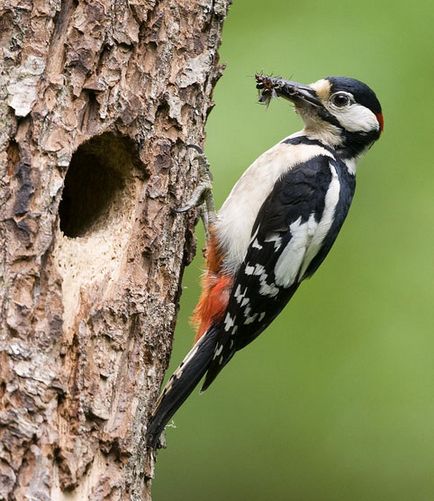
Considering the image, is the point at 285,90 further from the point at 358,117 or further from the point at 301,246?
the point at 301,246

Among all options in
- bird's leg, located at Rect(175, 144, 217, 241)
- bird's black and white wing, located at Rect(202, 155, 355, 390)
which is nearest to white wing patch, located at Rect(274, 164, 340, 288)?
bird's black and white wing, located at Rect(202, 155, 355, 390)

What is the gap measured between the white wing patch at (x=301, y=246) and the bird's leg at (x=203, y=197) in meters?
0.35

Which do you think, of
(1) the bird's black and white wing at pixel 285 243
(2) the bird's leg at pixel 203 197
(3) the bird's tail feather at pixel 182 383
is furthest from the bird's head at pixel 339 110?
(3) the bird's tail feather at pixel 182 383

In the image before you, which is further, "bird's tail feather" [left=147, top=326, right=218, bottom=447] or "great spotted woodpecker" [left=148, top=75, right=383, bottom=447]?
"great spotted woodpecker" [left=148, top=75, right=383, bottom=447]

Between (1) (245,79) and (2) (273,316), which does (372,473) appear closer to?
(2) (273,316)

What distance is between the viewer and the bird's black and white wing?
4031 millimetres

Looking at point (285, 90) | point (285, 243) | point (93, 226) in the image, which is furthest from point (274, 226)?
point (93, 226)

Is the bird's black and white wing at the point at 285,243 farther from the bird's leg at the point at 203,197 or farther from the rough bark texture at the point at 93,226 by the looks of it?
the rough bark texture at the point at 93,226

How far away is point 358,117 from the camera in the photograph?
179 inches

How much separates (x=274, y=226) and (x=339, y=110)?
0.74 meters

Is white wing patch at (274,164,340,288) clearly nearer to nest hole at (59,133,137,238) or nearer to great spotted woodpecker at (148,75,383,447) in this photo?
great spotted woodpecker at (148,75,383,447)

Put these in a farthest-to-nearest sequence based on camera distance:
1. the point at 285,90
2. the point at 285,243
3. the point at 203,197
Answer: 1. the point at 285,90
2. the point at 285,243
3. the point at 203,197

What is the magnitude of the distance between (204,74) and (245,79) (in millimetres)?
895

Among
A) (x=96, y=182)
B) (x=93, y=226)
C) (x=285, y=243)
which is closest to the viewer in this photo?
(x=93, y=226)
